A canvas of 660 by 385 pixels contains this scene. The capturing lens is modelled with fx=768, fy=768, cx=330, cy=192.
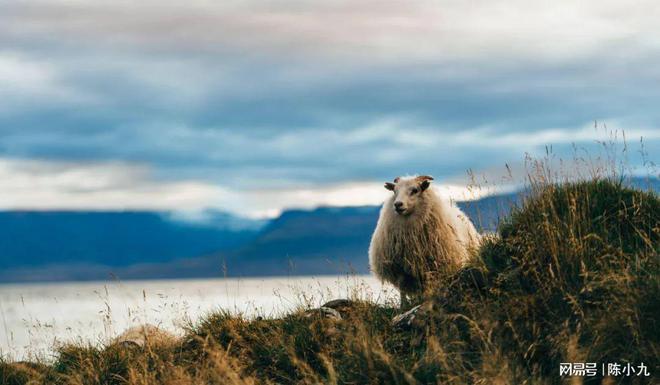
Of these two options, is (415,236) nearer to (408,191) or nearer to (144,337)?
(408,191)

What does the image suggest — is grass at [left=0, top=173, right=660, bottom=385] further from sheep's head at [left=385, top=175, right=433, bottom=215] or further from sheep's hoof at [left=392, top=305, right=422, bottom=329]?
sheep's head at [left=385, top=175, right=433, bottom=215]

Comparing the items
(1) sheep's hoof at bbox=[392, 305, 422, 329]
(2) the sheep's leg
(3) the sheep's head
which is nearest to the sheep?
(3) the sheep's head

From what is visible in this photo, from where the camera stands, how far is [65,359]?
Answer: 1084 cm

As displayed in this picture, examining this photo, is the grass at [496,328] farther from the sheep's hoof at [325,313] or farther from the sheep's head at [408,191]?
the sheep's head at [408,191]

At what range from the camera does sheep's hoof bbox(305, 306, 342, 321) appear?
401 inches

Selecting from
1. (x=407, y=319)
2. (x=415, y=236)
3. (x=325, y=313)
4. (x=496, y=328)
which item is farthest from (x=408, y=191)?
(x=496, y=328)

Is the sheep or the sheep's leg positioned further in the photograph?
the sheep

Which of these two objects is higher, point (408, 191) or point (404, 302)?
point (408, 191)

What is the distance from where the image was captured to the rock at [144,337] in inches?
421

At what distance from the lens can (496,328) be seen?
8305 millimetres

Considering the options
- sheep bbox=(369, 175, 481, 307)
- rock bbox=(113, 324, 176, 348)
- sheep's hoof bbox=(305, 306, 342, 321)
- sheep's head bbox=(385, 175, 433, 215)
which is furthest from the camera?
sheep's head bbox=(385, 175, 433, 215)

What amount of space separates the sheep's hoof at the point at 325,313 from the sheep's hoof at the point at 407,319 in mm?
801

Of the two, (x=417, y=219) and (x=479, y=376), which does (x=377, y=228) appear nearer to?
(x=417, y=219)

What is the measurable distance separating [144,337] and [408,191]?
4.82m
